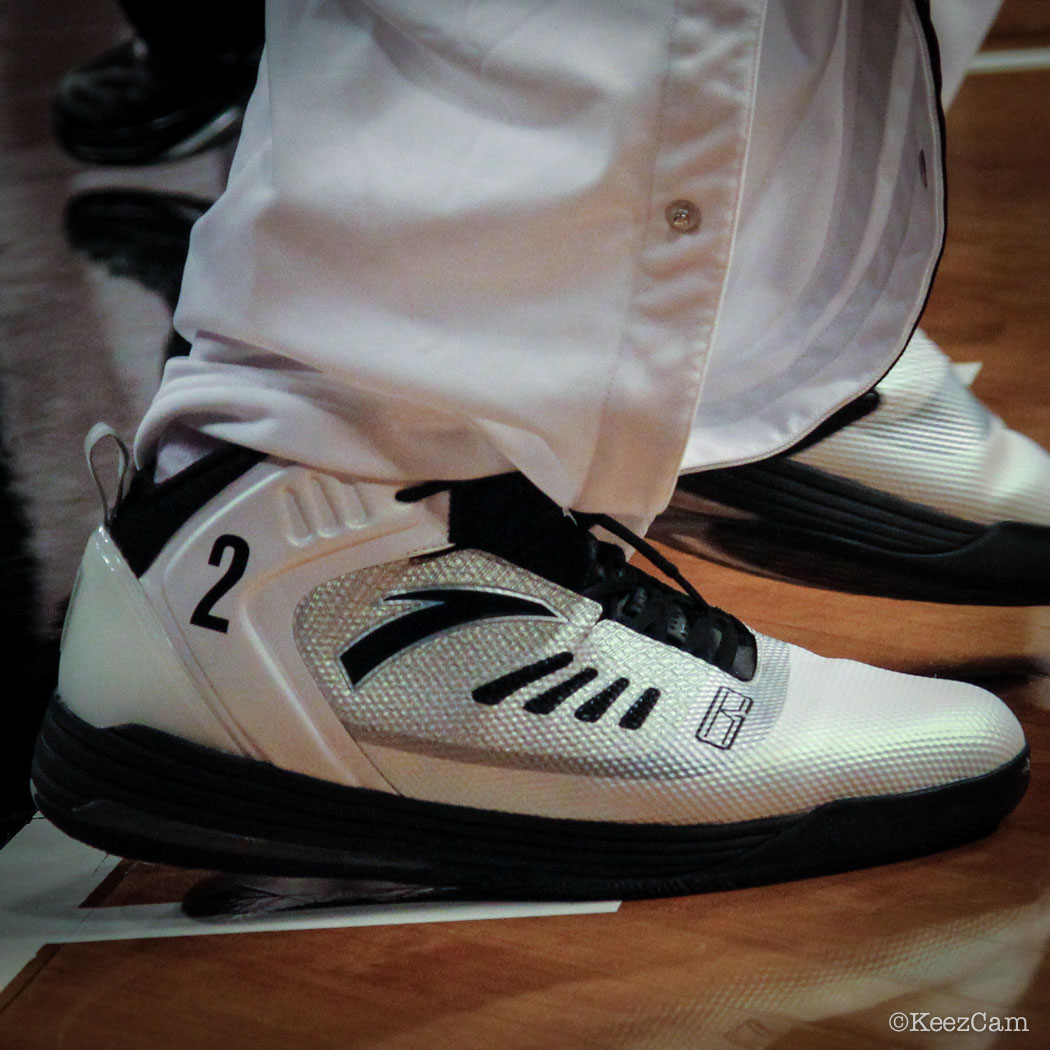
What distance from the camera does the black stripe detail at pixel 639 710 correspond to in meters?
0.56

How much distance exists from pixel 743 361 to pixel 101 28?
2921 mm

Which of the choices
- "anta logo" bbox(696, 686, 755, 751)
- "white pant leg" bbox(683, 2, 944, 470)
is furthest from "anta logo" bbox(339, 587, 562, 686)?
"white pant leg" bbox(683, 2, 944, 470)

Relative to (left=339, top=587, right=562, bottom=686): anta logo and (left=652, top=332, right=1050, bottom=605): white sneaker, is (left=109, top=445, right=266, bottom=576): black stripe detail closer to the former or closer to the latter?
(left=339, top=587, right=562, bottom=686): anta logo

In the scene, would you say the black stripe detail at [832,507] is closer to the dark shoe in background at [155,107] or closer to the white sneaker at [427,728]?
the white sneaker at [427,728]

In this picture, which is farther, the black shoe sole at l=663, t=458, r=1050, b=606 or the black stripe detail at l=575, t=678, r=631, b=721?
the black shoe sole at l=663, t=458, r=1050, b=606

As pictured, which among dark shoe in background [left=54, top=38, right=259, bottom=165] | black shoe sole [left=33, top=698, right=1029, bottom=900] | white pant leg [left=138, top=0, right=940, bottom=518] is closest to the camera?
white pant leg [left=138, top=0, right=940, bottom=518]

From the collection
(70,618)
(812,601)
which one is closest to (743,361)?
(812,601)

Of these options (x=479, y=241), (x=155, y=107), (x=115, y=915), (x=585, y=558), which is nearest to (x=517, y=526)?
(x=585, y=558)

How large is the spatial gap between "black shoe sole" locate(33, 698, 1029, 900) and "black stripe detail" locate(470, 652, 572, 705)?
6 centimetres

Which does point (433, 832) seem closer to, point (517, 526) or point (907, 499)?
point (517, 526)

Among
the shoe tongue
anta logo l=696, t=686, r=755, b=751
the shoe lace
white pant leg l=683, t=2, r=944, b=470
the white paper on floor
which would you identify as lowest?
the white paper on floor

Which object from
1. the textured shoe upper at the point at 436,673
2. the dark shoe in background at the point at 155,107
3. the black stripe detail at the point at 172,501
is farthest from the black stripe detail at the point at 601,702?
the dark shoe in background at the point at 155,107

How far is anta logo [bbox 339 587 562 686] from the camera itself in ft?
1.81

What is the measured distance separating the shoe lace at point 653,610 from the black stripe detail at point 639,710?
3cm
